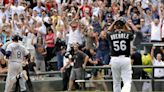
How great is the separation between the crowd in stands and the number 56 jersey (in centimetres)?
564

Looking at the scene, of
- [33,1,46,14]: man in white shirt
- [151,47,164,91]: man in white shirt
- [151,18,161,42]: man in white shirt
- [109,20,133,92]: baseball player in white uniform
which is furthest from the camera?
[33,1,46,14]: man in white shirt

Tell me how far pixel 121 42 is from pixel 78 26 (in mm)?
7780

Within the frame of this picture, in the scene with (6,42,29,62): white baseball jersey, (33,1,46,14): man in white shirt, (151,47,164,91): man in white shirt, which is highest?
(33,1,46,14): man in white shirt

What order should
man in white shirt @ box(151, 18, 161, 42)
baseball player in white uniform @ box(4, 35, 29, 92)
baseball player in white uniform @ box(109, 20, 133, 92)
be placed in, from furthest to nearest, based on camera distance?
man in white shirt @ box(151, 18, 161, 42) < baseball player in white uniform @ box(4, 35, 29, 92) < baseball player in white uniform @ box(109, 20, 133, 92)

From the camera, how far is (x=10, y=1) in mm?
25656

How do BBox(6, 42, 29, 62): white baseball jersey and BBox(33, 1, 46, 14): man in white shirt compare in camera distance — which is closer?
BBox(6, 42, 29, 62): white baseball jersey

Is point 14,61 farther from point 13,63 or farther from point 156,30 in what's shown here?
point 156,30

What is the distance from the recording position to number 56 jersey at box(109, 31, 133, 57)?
15211 mm

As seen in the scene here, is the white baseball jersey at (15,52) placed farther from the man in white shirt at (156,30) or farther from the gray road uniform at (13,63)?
the man in white shirt at (156,30)

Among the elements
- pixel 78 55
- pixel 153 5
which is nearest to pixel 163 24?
pixel 153 5

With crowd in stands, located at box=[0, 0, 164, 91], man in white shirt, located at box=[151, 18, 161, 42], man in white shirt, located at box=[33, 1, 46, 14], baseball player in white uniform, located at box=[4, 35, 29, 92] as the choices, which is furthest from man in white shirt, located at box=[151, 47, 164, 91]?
man in white shirt, located at box=[33, 1, 46, 14]

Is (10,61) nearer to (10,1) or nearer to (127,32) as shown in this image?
(127,32)

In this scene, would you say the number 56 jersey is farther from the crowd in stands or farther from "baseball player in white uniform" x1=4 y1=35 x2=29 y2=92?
the crowd in stands

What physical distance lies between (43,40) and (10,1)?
9.83 feet
